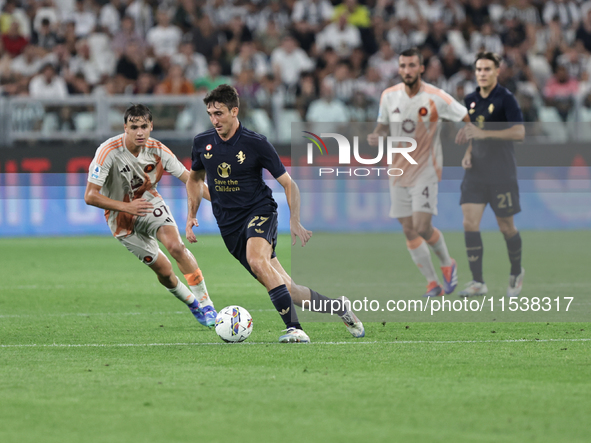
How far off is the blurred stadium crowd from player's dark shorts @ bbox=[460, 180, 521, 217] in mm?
7552

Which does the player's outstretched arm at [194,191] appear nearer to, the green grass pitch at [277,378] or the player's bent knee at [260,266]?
the player's bent knee at [260,266]

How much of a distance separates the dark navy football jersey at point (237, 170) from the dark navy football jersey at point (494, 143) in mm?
3241

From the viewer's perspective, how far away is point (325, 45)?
19.8 meters

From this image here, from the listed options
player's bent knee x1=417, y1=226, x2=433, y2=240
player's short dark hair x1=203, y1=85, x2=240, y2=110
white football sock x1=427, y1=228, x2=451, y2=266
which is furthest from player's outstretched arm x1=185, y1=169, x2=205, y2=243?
white football sock x1=427, y1=228, x2=451, y2=266

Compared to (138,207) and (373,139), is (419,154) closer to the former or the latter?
(373,139)

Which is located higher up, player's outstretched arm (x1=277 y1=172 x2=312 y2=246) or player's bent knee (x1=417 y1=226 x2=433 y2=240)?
player's outstretched arm (x1=277 y1=172 x2=312 y2=246)

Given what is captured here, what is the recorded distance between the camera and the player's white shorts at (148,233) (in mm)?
8203

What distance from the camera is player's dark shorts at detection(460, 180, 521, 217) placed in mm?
9578

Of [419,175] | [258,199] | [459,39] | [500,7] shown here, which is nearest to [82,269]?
[419,175]

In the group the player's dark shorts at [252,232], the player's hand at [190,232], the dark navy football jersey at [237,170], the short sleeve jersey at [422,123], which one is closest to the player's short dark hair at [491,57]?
the short sleeve jersey at [422,123]

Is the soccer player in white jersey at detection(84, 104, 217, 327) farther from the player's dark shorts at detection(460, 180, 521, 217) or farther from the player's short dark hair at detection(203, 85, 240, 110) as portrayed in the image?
the player's dark shorts at detection(460, 180, 521, 217)

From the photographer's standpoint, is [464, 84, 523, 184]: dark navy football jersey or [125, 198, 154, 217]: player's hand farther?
[464, 84, 523, 184]: dark navy football jersey

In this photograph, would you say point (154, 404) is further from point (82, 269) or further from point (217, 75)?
point (217, 75)

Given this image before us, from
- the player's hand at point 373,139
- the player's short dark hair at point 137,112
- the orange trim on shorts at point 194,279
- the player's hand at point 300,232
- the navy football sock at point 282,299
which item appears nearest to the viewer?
the player's hand at point 300,232
